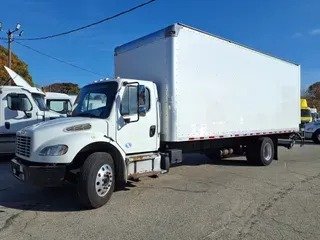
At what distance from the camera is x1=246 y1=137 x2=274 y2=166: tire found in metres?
10.5

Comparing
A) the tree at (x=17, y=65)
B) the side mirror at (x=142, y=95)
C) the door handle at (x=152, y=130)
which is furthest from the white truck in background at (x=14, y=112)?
the tree at (x=17, y=65)

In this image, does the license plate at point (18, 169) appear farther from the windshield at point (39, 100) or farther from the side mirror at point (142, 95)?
the windshield at point (39, 100)

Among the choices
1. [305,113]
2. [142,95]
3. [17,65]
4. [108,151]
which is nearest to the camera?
[108,151]

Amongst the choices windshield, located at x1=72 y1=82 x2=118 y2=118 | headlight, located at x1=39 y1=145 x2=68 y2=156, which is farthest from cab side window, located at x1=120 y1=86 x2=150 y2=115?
headlight, located at x1=39 y1=145 x2=68 y2=156

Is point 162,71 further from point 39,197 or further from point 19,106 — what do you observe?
point 19,106

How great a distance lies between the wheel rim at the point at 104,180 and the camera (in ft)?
18.6

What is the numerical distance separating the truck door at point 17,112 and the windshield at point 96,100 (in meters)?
4.67

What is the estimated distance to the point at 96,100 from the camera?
6703 millimetres

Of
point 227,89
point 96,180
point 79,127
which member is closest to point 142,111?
point 79,127

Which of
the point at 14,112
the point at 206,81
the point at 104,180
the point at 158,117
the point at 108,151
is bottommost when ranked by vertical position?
the point at 104,180

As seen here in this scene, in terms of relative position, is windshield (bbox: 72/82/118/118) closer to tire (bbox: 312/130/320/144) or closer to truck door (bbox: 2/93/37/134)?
truck door (bbox: 2/93/37/134)

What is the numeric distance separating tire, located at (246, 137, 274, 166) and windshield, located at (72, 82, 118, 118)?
604 centimetres

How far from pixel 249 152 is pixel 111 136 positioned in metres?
6.06

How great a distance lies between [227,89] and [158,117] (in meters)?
2.74
